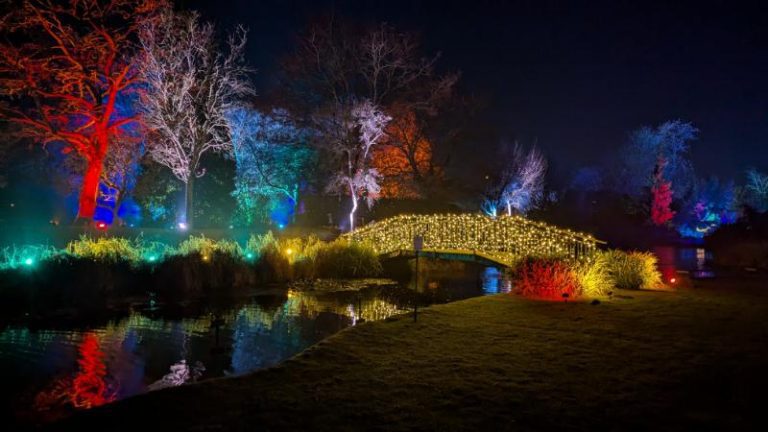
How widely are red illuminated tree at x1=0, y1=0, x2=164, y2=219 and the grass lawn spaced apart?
898 inches

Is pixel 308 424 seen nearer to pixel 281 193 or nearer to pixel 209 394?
pixel 209 394

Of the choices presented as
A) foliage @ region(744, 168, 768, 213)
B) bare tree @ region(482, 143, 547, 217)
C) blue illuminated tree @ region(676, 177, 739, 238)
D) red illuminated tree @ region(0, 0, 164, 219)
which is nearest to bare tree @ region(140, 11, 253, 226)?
red illuminated tree @ region(0, 0, 164, 219)

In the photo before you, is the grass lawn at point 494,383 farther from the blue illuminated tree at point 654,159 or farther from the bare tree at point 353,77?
the blue illuminated tree at point 654,159

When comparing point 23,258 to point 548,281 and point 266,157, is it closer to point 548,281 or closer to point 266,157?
point 548,281

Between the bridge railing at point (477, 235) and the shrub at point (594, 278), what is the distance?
7.98 ft

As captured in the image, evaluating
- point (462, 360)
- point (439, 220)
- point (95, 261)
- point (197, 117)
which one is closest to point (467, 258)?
point (439, 220)

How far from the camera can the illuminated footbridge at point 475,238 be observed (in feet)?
A: 68.2

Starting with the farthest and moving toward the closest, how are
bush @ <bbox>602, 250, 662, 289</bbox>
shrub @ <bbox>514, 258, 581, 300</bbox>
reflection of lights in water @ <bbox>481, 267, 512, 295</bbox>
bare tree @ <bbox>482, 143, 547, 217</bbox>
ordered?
bare tree @ <bbox>482, 143, 547, 217</bbox>
reflection of lights in water @ <bbox>481, 267, 512, 295</bbox>
bush @ <bbox>602, 250, 662, 289</bbox>
shrub @ <bbox>514, 258, 581, 300</bbox>

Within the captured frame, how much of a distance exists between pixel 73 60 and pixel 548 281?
2349cm

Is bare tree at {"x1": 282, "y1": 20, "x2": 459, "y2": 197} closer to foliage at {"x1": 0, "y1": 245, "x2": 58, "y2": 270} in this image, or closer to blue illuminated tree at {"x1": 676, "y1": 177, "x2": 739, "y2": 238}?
foliage at {"x1": 0, "y1": 245, "x2": 58, "y2": 270}

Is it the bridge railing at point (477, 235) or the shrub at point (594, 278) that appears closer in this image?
the shrub at point (594, 278)

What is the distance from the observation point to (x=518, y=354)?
8.12 m

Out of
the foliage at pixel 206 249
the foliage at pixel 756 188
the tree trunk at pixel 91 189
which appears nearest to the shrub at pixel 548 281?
the foliage at pixel 206 249

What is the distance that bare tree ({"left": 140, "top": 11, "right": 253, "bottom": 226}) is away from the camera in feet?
89.3
